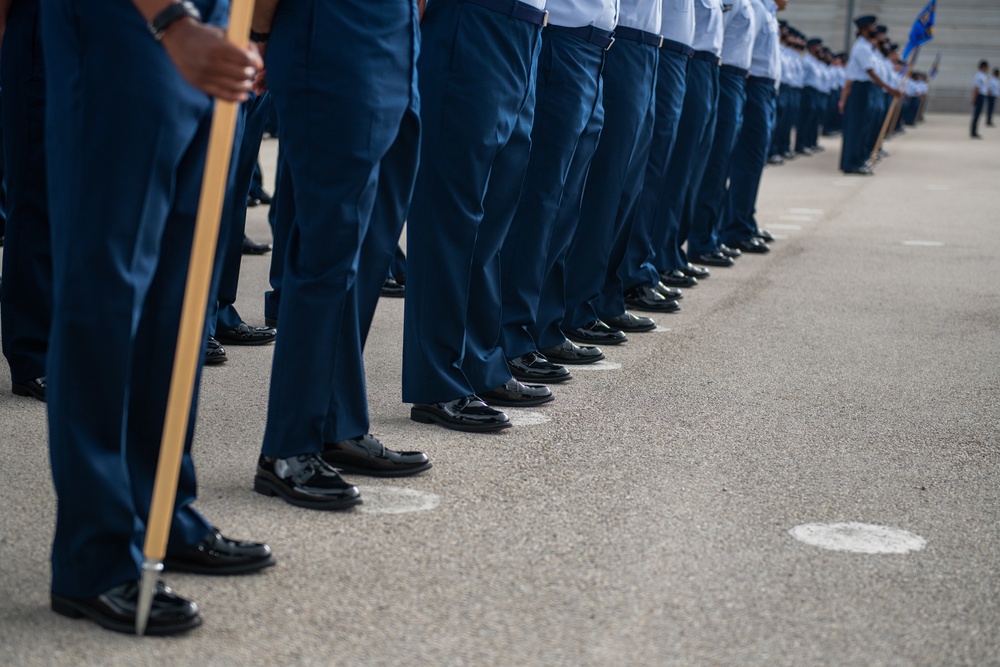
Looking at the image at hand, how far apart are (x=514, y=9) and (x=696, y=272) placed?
11.8 ft

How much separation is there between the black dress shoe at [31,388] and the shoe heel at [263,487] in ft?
3.58

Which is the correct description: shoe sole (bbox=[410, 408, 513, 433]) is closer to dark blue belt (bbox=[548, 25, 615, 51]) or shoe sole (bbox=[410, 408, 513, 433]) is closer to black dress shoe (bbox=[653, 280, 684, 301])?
dark blue belt (bbox=[548, 25, 615, 51])

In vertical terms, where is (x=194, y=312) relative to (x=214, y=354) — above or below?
above

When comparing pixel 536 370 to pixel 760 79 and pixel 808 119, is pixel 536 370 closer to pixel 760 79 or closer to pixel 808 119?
pixel 760 79

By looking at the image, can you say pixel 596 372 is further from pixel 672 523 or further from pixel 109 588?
pixel 109 588

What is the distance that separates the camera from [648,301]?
580 centimetres

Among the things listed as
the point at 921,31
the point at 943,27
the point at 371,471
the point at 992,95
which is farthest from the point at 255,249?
the point at 943,27

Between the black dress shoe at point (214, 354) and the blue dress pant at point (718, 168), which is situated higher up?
the blue dress pant at point (718, 168)

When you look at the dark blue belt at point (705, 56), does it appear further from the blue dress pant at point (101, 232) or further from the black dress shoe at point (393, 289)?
the blue dress pant at point (101, 232)

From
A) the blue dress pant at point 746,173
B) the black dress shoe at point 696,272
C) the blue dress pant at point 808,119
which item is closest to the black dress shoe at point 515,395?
the black dress shoe at point 696,272

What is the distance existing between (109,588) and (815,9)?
129 ft

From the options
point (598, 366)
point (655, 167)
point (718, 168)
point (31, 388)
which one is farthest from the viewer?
point (718, 168)

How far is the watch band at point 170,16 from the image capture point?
2008 millimetres

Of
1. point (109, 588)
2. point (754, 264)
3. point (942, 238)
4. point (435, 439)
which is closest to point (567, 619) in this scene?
point (109, 588)
